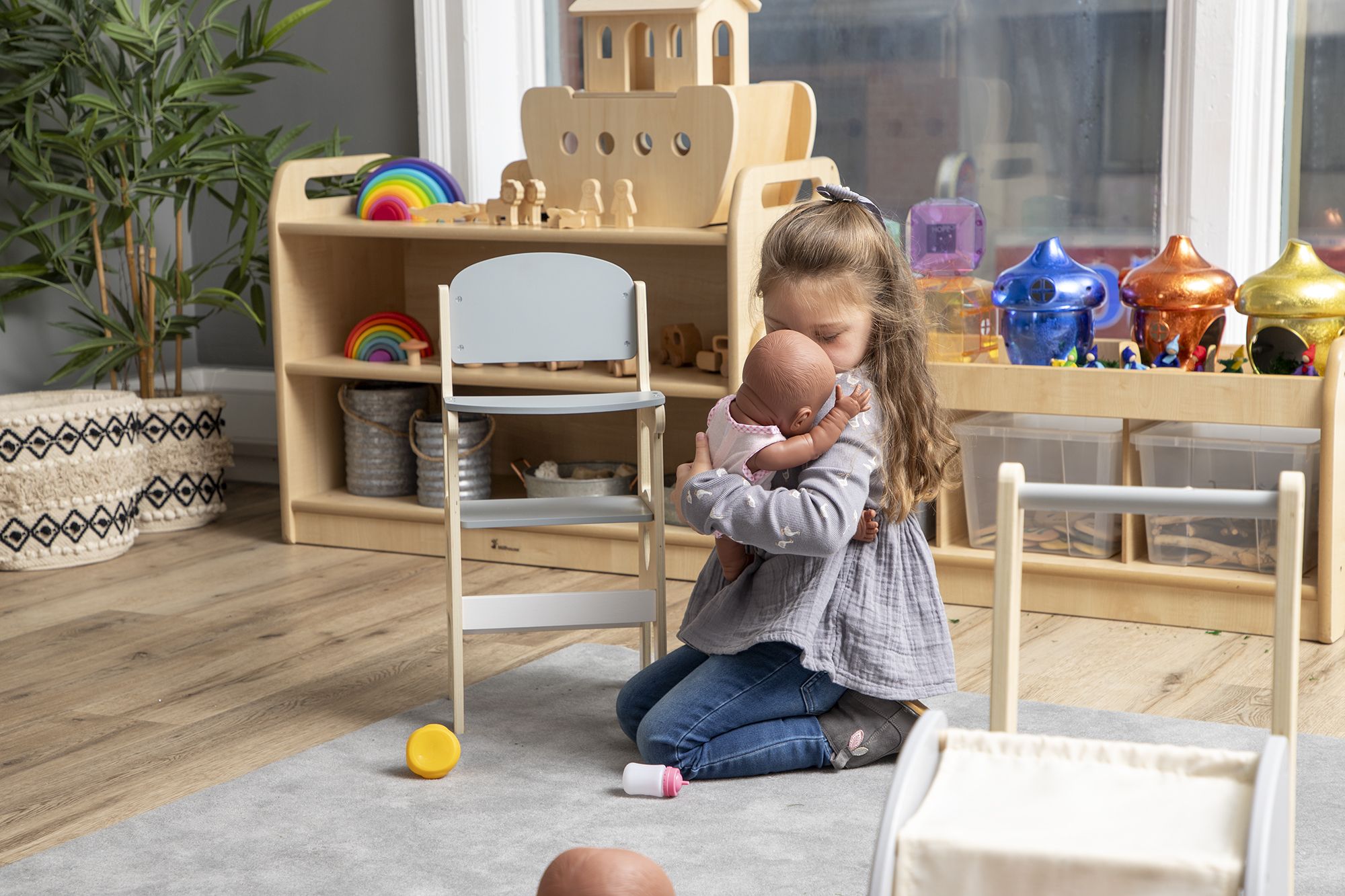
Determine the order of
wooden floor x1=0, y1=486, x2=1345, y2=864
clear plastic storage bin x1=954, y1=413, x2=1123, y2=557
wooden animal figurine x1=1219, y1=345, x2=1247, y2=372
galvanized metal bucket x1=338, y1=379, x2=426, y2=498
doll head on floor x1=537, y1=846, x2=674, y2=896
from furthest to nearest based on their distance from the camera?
galvanized metal bucket x1=338, y1=379, x2=426, y2=498 < clear plastic storage bin x1=954, y1=413, x2=1123, y2=557 < wooden animal figurine x1=1219, y1=345, x2=1247, y2=372 < wooden floor x1=0, y1=486, x2=1345, y2=864 < doll head on floor x1=537, y1=846, x2=674, y2=896

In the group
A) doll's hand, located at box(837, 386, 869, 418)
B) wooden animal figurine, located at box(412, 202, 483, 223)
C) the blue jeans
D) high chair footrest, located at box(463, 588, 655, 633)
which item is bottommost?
the blue jeans

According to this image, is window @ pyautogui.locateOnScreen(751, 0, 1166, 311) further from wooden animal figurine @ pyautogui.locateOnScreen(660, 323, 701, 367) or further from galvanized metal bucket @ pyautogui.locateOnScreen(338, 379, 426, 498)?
galvanized metal bucket @ pyautogui.locateOnScreen(338, 379, 426, 498)

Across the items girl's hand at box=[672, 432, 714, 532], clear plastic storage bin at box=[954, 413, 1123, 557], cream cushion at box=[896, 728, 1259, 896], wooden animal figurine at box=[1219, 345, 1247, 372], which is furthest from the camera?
clear plastic storage bin at box=[954, 413, 1123, 557]

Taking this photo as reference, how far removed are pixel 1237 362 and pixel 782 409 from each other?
3.60ft

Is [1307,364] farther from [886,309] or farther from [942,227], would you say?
[886,309]

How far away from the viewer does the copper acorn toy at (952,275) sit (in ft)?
8.16

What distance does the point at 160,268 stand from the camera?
354 centimetres

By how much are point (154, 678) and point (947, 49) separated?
197 centimetres

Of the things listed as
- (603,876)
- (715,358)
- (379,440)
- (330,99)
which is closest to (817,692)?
(603,876)

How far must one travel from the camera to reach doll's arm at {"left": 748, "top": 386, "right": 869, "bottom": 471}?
1594mm

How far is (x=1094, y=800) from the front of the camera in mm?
869

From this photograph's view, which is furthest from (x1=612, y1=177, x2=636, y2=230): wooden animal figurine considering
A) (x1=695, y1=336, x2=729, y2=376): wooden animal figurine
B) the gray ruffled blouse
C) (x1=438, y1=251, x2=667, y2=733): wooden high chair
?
the gray ruffled blouse

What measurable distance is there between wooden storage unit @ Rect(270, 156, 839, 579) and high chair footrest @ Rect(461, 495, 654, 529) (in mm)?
578

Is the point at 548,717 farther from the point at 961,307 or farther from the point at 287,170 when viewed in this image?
the point at 287,170
